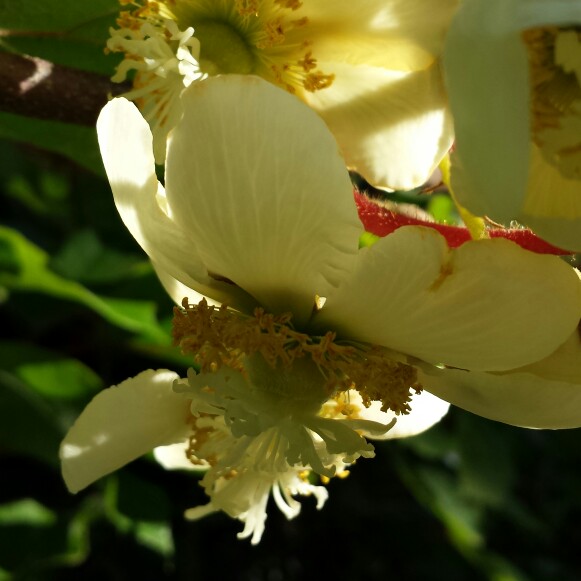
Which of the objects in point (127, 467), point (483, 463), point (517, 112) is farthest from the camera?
point (483, 463)

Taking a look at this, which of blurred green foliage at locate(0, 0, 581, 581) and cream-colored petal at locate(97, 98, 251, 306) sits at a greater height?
cream-colored petal at locate(97, 98, 251, 306)

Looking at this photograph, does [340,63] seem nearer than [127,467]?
Yes

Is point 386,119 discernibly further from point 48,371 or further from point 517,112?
point 48,371

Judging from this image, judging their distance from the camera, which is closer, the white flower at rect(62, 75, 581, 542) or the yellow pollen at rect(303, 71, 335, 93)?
the white flower at rect(62, 75, 581, 542)

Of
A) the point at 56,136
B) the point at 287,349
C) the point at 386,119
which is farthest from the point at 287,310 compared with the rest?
the point at 56,136

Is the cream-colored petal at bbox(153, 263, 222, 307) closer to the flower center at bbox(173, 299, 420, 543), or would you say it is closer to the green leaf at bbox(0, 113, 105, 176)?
the flower center at bbox(173, 299, 420, 543)

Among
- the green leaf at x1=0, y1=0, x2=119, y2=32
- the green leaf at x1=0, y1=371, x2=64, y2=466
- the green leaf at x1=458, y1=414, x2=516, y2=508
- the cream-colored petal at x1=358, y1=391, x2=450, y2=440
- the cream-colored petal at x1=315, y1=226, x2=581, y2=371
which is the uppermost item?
the green leaf at x1=0, y1=0, x2=119, y2=32

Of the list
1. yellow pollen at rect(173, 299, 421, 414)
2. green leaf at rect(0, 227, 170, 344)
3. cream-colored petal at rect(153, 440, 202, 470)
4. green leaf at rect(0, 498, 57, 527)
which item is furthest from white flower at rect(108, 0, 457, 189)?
green leaf at rect(0, 498, 57, 527)
